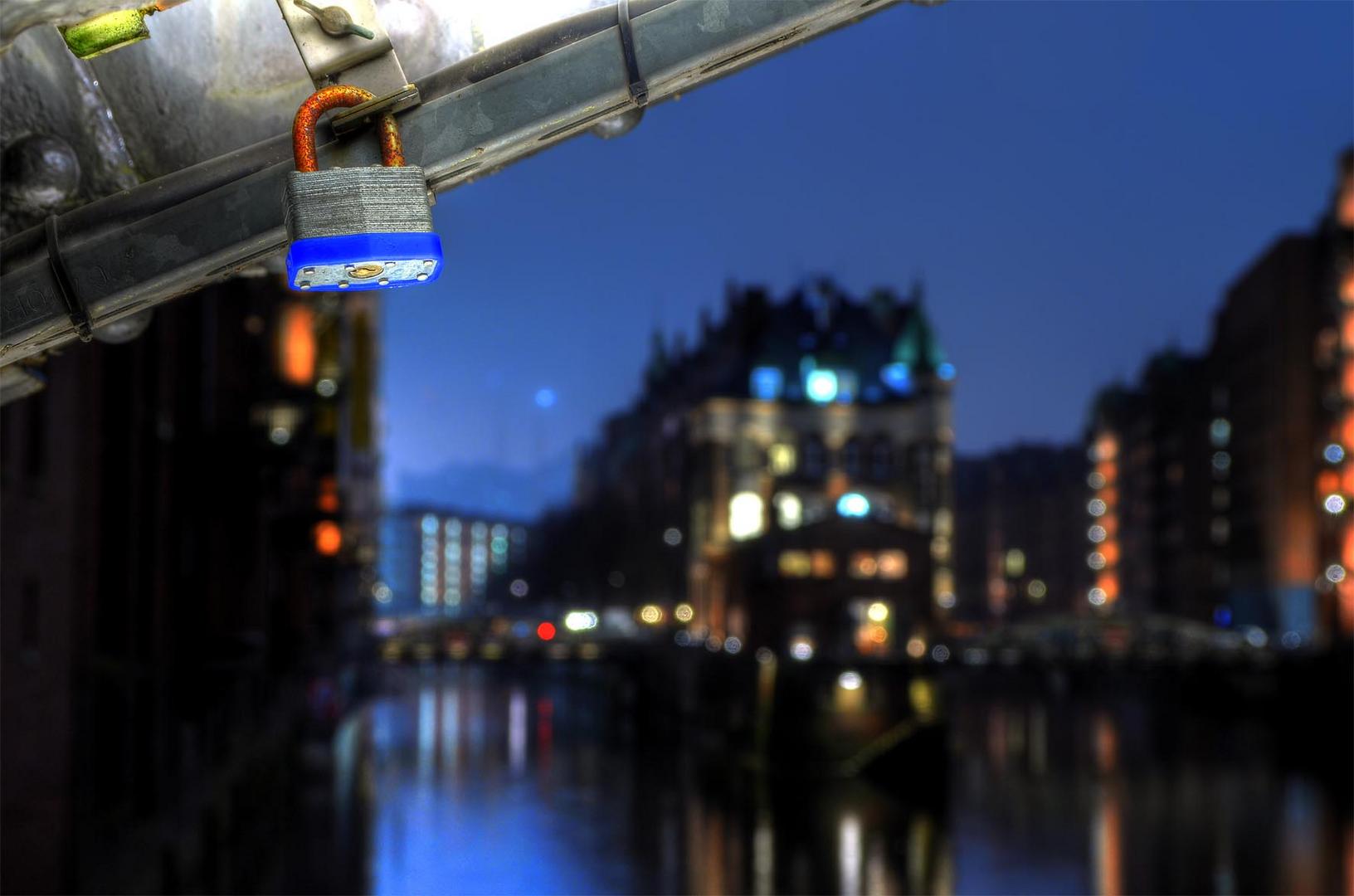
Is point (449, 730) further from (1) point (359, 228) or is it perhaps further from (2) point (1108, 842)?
(1) point (359, 228)

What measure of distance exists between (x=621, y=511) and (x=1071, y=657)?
201 feet

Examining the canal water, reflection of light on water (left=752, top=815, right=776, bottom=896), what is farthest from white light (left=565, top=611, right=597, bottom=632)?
reflection of light on water (left=752, top=815, right=776, bottom=896)

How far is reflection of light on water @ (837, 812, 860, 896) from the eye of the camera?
4834 centimetres

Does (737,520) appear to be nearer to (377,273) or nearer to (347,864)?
(347,864)

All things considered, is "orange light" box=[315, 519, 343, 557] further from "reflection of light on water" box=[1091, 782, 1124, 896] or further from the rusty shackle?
the rusty shackle

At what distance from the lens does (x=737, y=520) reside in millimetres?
124375

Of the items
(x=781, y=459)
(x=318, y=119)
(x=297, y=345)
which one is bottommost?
(x=318, y=119)

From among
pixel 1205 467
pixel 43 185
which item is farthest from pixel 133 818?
pixel 1205 467

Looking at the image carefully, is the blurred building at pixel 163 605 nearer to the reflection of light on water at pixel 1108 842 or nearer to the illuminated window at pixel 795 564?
the reflection of light on water at pixel 1108 842

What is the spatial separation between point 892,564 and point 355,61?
331 feet

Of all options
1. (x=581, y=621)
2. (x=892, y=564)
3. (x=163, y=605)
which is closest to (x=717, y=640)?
(x=892, y=564)

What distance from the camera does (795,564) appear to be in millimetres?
104312

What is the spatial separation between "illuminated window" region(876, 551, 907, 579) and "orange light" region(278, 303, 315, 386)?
42268 mm

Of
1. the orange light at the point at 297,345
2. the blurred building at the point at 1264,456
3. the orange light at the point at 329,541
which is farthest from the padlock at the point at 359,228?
the blurred building at the point at 1264,456
